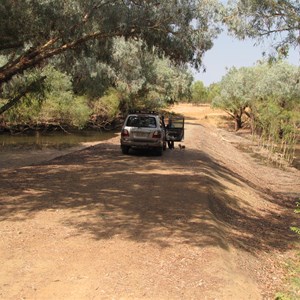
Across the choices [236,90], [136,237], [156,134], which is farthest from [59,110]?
[136,237]

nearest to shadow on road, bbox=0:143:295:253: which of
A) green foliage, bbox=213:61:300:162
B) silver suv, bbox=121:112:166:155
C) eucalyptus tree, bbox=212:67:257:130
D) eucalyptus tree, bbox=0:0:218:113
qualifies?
silver suv, bbox=121:112:166:155

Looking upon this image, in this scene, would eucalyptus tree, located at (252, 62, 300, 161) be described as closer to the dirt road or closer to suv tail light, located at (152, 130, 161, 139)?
suv tail light, located at (152, 130, 161, 139)

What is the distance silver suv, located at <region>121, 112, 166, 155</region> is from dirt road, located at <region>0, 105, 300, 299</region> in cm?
359

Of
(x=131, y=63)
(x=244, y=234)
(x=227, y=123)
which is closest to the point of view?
(x=244, y=234)

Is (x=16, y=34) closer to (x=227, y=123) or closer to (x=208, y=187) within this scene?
(x=208, y=187)

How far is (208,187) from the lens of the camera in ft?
38.7

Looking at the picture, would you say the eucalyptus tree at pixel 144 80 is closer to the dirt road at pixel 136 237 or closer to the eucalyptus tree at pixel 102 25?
the eucalyptus tree at pixel 102 25

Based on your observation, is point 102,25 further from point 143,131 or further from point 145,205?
point 145,205

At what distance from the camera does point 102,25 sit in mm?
13141

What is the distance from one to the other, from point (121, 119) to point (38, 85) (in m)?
30.6

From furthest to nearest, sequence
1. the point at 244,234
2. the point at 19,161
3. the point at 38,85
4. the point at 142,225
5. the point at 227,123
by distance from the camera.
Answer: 1. the point at 227,123
2. the point at 19,161
3. the point at 38,85
4. the point at 244,234
5. the point at 142,225

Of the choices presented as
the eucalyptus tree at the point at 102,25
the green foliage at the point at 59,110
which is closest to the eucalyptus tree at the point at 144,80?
the green foliage at the point at 59,110

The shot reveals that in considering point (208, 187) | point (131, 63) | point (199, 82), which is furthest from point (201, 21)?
point (199, 82)

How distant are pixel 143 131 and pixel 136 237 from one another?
1046 cm
